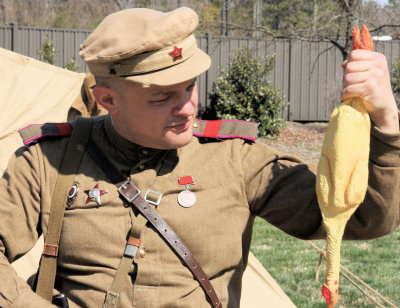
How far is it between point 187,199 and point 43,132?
0.53m

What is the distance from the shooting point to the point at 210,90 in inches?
548

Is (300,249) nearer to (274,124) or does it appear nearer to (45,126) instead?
(45,126)

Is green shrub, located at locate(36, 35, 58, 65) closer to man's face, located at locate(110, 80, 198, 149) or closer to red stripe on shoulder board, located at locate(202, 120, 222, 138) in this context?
red stripe on shoulder board, located at locate(202, 120, 222, 138)

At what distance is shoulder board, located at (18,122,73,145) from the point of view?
7.07ft

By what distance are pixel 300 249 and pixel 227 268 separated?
3836mm

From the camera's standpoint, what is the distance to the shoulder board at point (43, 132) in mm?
2154

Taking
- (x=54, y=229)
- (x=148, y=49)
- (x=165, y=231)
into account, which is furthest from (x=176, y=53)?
(x=54, y=229)

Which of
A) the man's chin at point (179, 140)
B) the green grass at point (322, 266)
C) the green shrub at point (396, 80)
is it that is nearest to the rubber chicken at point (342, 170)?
the man's chin at point (179, 140)

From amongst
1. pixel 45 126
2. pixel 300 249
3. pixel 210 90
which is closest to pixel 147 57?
pixel 45 126

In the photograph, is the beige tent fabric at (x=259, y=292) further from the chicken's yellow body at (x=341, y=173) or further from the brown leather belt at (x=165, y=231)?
the chicken's yellow body at (x=341, y=173)

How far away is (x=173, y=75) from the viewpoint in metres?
1.89

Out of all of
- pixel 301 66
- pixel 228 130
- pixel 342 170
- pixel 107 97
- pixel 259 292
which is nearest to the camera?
pixel 342 170

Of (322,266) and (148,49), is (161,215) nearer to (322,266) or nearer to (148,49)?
(148,49)

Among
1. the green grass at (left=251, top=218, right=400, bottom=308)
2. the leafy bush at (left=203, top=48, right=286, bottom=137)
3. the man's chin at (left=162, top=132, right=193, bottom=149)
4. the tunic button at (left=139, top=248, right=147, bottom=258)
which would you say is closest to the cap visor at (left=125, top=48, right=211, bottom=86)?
the man's chin at (left=162, top=132, right=193, bottom=149)
